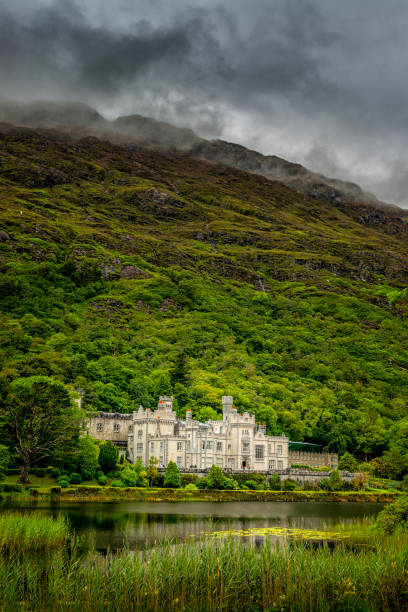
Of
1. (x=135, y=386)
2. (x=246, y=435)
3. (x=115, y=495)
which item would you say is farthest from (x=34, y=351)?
(x=115, y=495)

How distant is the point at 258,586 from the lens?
20.1m

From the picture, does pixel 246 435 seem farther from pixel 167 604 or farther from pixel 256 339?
pixel 167 604

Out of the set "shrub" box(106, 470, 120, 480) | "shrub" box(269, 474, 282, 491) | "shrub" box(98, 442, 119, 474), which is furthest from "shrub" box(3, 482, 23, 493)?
"shrub" box(269, 474, 282, 491)

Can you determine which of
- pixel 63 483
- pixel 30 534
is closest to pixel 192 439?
pixel 63 483

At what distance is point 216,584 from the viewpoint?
19297 millimetres

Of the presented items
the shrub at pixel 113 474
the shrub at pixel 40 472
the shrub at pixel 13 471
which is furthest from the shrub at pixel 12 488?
the shrub at pixel 113 474

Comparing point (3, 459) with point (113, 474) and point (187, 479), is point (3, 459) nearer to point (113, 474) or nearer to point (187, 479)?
point (113, 474)

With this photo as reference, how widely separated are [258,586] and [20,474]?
2265 inches

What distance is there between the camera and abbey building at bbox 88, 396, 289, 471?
311ft

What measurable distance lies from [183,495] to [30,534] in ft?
156

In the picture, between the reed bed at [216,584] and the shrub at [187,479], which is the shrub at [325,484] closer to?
the shrub at [187,479]

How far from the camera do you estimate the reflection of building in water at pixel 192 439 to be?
94688 millimetres

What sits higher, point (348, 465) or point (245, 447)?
point (245, 447)

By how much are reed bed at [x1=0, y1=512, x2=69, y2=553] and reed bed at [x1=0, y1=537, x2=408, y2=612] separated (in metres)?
4.97
